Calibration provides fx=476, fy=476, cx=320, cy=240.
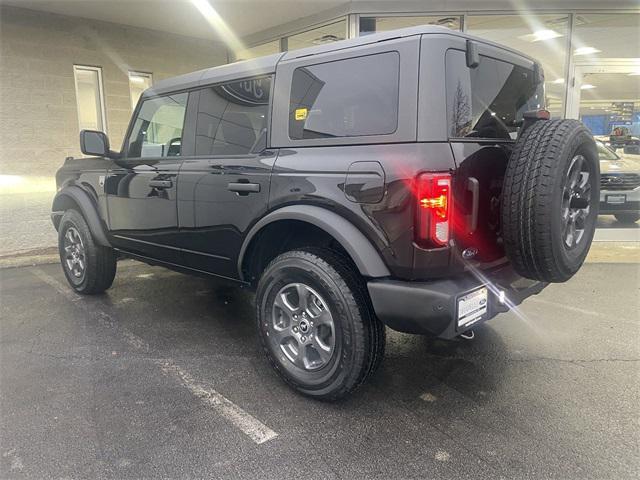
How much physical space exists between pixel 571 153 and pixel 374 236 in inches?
42.8

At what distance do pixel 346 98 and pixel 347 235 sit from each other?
0.77m

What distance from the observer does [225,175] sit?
3137mm

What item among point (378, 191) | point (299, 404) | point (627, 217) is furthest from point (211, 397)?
point (627, 217)

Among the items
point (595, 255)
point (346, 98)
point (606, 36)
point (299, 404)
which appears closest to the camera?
point (346, 98)

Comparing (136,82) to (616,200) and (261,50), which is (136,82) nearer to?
(261,50)

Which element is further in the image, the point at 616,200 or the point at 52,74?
the point at 52,74

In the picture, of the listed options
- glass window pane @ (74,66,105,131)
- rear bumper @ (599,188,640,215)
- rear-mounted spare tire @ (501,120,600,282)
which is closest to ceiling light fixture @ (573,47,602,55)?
rear bumper @ (599,188,640,215)

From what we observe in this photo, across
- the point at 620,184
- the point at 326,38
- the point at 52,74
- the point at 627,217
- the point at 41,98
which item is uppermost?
the point at 326,38

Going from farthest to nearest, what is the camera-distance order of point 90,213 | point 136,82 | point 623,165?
point 136,82 → point 623,165 → point 90,213

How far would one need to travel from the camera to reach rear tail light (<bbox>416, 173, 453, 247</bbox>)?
2234 mm

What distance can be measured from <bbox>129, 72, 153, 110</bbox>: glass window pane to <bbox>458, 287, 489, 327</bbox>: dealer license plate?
8024 mm

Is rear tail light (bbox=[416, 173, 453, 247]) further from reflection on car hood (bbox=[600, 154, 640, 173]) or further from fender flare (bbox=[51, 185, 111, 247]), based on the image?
reflection on car hood (bbox=[600, 154, 640, 173])

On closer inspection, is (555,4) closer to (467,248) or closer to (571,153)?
(571,153)

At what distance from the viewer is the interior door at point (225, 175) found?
299 centimetres
